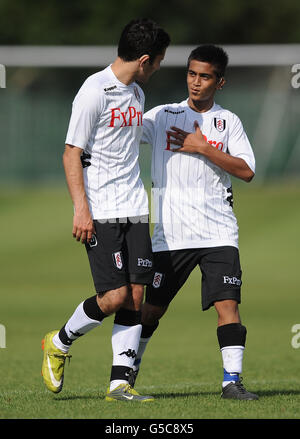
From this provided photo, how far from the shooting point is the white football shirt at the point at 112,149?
704 cm

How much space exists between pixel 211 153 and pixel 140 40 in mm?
967

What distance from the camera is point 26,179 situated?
29984 millimetres

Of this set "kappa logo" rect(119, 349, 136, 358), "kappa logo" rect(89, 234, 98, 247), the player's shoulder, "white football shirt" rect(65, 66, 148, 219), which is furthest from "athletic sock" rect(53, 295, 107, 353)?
the player's shoulder

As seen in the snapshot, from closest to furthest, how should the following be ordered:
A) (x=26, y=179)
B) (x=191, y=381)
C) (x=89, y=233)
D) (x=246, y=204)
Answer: (x=89, y=233) < (x=191, y=381) < (x=246, y=204) < (x=26, y=179)

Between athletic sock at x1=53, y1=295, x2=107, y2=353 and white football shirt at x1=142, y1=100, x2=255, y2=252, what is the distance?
757 millimetres

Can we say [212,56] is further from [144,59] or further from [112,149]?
[112,149]

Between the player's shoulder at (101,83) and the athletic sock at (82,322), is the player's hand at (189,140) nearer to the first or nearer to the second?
the player's shoulder at (101,83)

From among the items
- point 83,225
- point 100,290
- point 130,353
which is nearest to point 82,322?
point 100,290

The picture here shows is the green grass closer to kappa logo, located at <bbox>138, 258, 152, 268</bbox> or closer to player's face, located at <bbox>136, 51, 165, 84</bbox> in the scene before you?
kappa logo, located at <bbox>138, 258, 152, 268</bbox>

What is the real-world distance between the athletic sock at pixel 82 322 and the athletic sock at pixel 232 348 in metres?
0.88

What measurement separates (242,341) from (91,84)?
6.78 feet

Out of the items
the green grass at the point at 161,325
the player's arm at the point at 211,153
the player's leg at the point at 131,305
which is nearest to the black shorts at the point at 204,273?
the player's leg at the point at 131,305
